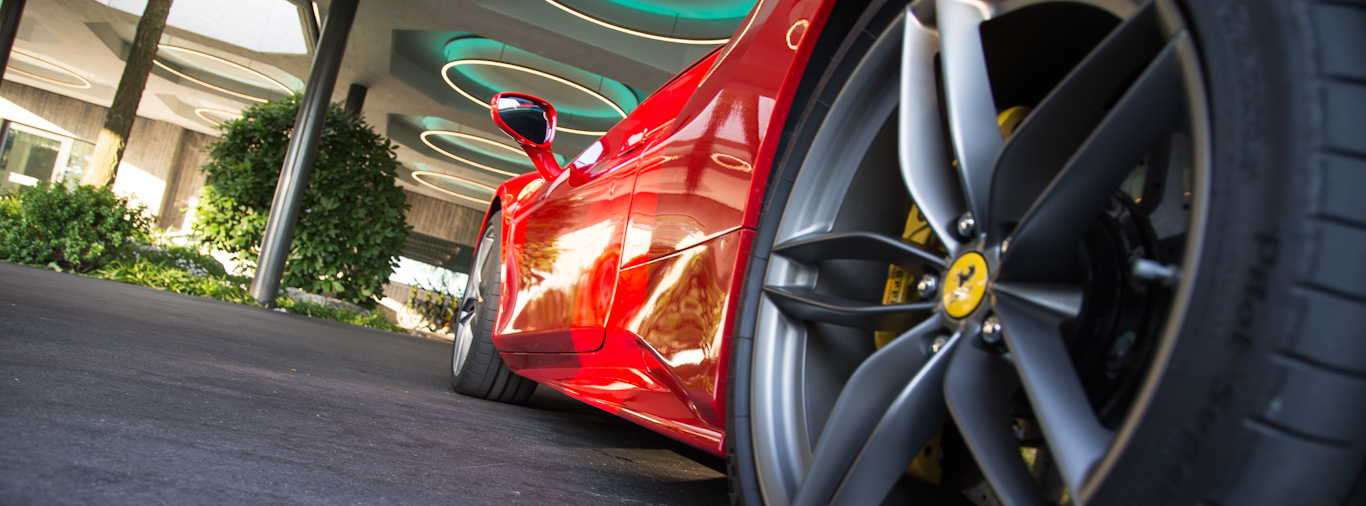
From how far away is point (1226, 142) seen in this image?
0.49 metres

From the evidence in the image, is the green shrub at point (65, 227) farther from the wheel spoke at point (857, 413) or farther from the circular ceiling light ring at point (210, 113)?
the circular ceiling light ring at point (210, 113)

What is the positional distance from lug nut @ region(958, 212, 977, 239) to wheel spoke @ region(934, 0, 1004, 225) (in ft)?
0.06

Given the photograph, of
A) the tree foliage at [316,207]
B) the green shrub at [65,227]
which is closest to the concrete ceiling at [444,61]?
the tree foliage at [316,207]

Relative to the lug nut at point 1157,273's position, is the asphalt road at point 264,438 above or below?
below

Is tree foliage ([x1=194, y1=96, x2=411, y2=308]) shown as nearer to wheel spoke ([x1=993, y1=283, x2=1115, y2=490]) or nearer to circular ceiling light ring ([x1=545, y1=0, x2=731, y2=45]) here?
circular ceiling light ring ([x1=545, y1=0, x2=731, y2=45])

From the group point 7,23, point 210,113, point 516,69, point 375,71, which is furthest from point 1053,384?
point 210,113

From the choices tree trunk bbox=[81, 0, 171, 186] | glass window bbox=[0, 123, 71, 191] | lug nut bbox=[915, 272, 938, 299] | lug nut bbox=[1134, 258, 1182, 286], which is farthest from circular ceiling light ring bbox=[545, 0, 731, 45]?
glass window bbox=[0, 123, 71, 191]

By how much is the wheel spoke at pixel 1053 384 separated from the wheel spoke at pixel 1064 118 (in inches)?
3.7

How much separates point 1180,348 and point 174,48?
1867 centimetres

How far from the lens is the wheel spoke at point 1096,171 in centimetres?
57

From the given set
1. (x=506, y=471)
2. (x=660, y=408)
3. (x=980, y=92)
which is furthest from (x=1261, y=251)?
(x=506, y=471)

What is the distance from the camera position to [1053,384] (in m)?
0.64

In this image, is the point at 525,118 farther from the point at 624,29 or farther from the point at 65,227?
the point at 65,227

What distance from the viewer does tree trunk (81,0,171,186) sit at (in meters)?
9.46
